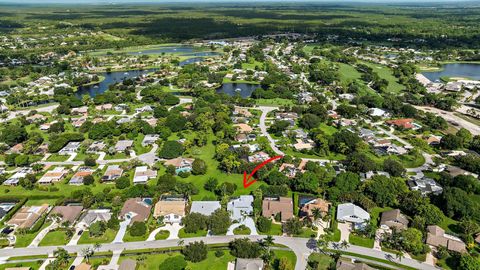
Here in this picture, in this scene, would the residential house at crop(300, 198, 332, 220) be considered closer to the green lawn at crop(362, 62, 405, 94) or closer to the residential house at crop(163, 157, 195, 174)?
the residential house at crop(163, 157, 195, 174)

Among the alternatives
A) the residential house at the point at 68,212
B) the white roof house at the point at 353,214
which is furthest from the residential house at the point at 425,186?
the residential house at the point at 68,212

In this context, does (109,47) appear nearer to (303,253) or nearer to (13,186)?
(13,186)

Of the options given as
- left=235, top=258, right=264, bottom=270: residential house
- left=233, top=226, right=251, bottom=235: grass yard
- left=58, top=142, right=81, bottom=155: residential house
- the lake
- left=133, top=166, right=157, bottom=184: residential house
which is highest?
the lake

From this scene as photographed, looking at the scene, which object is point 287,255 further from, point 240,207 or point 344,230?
point 240,207

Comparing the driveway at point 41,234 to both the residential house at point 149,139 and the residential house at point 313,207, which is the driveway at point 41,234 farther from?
the residential house at point 313,207

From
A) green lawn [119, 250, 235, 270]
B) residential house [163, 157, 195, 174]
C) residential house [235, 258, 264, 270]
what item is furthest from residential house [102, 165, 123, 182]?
residential house [235, 258, 264, 270]

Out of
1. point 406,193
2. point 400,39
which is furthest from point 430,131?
→ point 400,39
